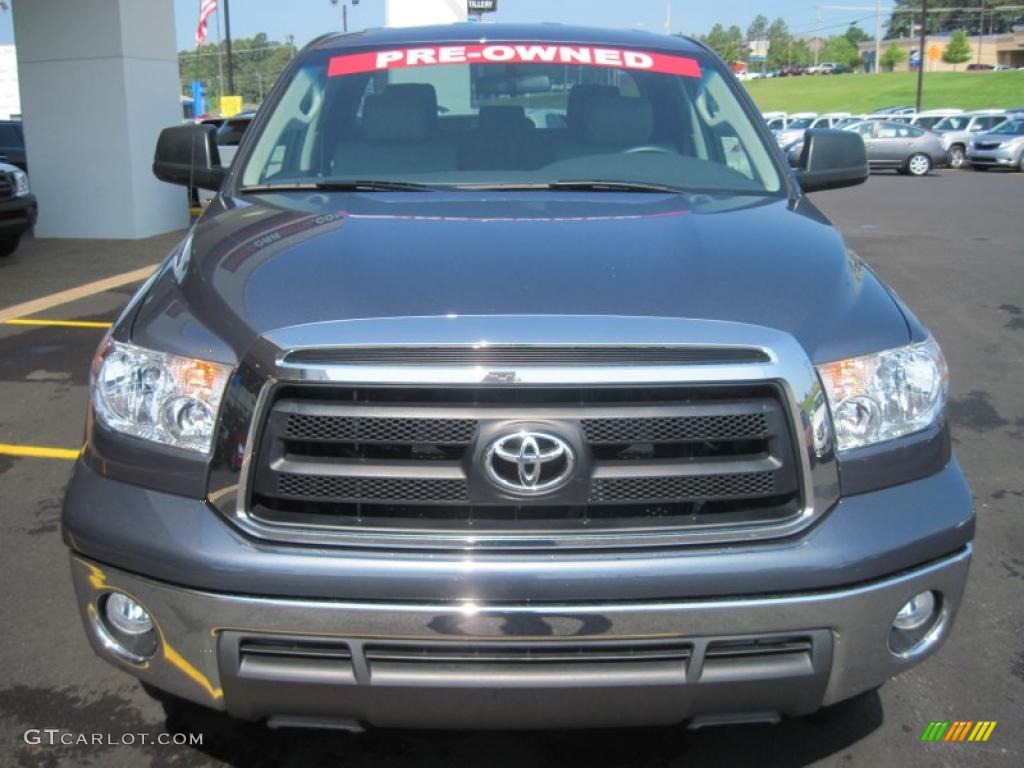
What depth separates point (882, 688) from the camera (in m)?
2.97

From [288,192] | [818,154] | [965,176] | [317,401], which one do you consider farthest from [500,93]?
[965,176]

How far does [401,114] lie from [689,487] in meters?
2.04

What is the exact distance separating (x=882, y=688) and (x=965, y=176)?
91.0ft

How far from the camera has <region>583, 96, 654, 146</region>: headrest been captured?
3.63 meters

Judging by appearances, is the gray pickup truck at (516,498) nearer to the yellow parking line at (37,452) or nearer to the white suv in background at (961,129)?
the yellow parking line at (37,452)

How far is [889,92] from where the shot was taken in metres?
76.5

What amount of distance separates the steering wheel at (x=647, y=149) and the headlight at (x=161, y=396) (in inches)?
74.6

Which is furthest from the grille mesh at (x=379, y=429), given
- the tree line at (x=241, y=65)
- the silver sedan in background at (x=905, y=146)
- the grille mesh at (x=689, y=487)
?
the tree line at (x=241, y=65)

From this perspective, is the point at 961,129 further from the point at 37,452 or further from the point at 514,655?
the point at 514,655

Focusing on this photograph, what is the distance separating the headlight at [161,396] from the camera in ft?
7.25

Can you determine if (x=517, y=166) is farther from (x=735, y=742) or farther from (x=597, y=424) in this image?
(x=735, y=742)

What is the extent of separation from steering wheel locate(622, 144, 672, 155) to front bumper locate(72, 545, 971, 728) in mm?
1916

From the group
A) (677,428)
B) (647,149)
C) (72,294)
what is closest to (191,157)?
(647,149)

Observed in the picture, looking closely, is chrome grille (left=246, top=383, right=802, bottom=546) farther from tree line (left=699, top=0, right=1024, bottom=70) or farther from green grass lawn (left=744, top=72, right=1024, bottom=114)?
tree line (left=699, top=0, right=1024, bottom=70)
